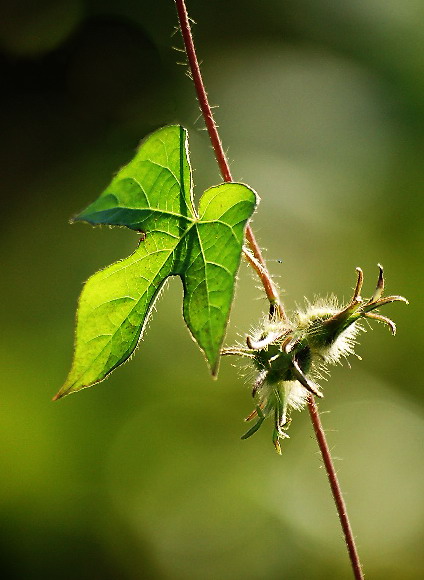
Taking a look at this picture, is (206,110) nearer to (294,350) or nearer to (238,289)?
(294,350)

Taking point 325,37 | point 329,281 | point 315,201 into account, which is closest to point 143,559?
point 329,281

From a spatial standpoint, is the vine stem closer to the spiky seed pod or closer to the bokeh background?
the spiky seed pod

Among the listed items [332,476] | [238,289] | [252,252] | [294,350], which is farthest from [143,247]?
[238,289]

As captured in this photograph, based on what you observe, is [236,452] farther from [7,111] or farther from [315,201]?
[7,111]

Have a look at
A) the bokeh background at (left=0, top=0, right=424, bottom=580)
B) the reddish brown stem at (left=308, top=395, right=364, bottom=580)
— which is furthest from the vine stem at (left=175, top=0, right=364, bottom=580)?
the bokeh background at (left=0, top=0, right=424, bottom=580)

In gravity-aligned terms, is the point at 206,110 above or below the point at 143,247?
above

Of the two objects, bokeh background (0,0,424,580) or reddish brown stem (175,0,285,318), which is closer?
reddish brown stem (175,0,285,318)
